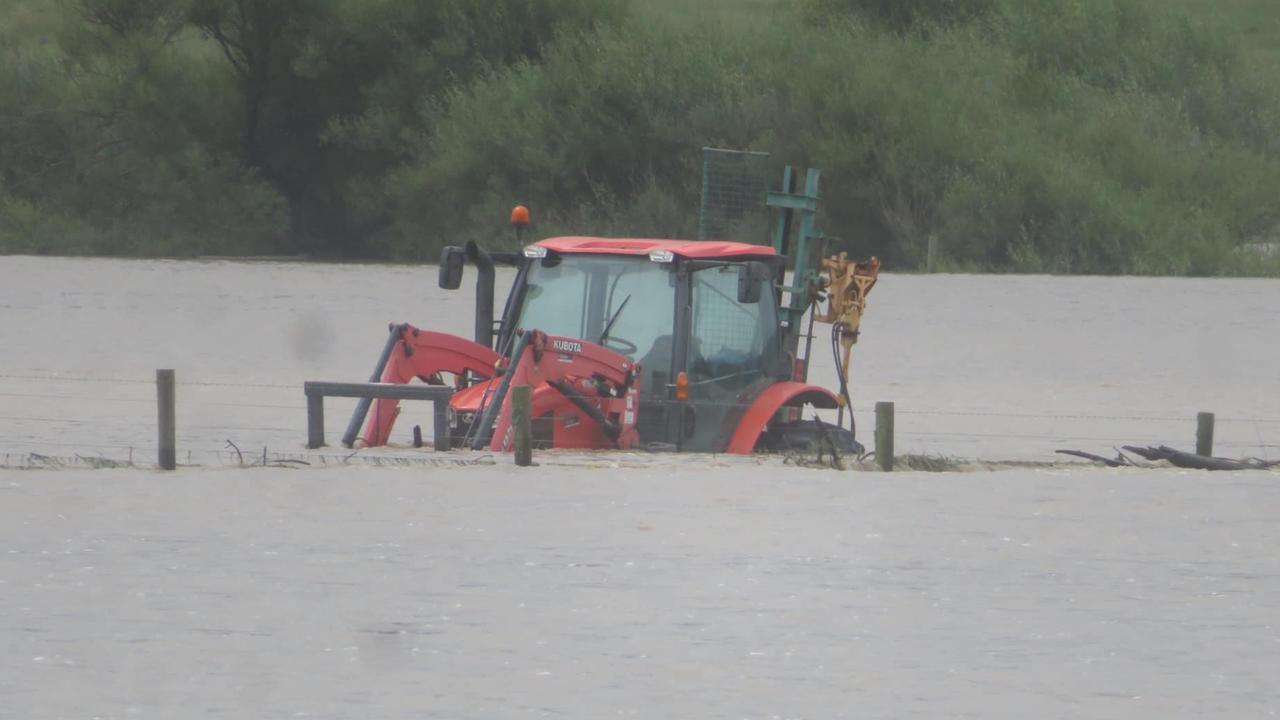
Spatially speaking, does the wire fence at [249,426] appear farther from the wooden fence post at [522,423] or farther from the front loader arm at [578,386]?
the wooden fence post at [522,423]

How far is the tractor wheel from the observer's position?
14.6 meters

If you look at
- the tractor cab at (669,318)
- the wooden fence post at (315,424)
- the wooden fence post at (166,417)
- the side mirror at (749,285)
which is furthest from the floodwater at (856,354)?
the side mirror at (749,285)

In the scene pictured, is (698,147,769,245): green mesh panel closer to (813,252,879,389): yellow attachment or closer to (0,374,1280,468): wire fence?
(813,252,879,389): yellow attachment

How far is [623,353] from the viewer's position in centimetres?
1381

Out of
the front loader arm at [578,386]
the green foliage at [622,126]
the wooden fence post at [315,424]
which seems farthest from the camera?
the green foliage at [622,126]

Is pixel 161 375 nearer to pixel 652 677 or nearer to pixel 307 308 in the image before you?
pixel 652 677

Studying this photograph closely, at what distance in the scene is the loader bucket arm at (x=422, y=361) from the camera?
14391mm

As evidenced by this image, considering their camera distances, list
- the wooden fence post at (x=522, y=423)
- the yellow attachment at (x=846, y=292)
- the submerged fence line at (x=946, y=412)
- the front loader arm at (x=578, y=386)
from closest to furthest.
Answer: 1. the wooden fence post at (x=522, y=423)
2. the front loader arm at (x=578, y=386)
3. the yellow attachment at (x=846, y=292)
4. the submerged fence line at (x=946, y=412)

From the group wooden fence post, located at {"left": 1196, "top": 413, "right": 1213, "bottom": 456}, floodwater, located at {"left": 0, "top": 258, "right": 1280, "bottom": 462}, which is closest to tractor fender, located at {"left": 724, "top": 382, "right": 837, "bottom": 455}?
wooden fence post, located at {"left": 1196, "top": 413, "right": 1213, "bottom": 456}

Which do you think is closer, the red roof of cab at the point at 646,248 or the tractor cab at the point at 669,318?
the tractor cab at the point at 669,318

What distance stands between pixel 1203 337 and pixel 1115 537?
61.3 ft

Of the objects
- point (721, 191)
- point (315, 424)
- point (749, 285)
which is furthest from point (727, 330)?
point (721, 191)

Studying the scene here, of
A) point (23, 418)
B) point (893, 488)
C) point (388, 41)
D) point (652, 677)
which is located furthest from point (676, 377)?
point (388, 41)

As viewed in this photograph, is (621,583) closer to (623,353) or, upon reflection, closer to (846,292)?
(623,353)
